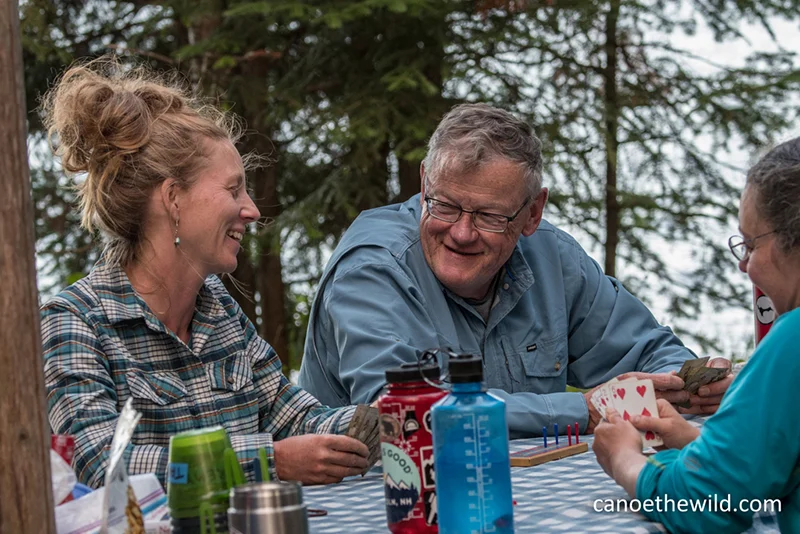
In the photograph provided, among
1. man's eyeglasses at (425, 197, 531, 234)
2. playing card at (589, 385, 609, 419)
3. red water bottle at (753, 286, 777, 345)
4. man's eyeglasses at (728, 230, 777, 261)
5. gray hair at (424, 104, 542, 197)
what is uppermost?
gray hair at (424, 104, 542, 197)

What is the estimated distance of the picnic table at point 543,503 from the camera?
1.71 meters

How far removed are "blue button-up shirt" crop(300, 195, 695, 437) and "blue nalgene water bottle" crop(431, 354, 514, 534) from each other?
1051mm

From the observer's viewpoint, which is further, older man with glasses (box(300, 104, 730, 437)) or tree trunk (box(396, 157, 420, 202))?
tree trunk (box(396, 157, 420, 202))

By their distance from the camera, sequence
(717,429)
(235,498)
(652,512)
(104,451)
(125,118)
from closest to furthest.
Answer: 1. (235,498)
2. (717,429)
3. (652,512)
4. (104,451)
5. (125,118)

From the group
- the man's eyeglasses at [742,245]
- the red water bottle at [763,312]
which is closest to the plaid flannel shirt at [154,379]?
the man's eyeglasses at [742,245]

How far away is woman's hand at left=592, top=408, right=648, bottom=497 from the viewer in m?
1.80

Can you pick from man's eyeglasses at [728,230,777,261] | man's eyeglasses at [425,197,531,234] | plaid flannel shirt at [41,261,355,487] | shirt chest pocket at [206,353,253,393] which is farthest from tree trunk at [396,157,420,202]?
man's eyeglasses at [728,230,777,261]

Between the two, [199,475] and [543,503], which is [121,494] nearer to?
[199,475]

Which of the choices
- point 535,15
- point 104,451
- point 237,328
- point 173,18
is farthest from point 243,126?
point 104,451

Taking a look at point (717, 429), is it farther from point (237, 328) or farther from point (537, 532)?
point (237, 328)

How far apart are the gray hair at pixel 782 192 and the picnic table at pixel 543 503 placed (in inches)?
20.7

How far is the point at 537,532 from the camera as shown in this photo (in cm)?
167

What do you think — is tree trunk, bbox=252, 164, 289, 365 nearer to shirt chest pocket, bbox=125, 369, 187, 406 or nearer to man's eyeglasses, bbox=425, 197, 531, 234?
man's eyeglasses, bbox=425, 197, 531, 234

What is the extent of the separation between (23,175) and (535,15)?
17.9 feet
